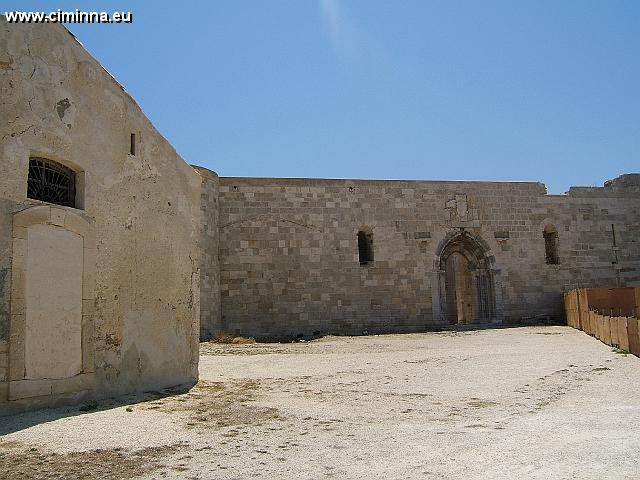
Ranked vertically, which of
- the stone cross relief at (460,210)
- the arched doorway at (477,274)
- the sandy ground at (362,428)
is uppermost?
the stone cross relief at (460,210)

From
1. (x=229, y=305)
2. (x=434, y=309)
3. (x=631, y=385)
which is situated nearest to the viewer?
(x=631, y=385)

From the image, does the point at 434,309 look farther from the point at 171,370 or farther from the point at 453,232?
the point at 171,370

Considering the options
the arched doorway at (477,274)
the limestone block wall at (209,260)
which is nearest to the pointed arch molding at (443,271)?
the arched doorway at (477,274)

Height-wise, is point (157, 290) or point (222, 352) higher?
point (157, 290)

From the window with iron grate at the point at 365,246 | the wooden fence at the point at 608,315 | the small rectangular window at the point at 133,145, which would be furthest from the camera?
the window with iron grate at the point at 365,246

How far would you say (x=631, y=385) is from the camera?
688 centimetres

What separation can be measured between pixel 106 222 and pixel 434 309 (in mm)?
14524

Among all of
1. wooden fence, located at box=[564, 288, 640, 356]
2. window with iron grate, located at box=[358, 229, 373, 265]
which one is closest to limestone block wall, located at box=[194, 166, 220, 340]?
window with iron grate, located at box=[358, 229, 373, 265]

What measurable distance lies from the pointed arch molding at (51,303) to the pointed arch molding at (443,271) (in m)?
14.8

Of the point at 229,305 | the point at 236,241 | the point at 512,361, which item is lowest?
the point at 512,361

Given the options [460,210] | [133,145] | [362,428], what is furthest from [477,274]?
[362,428]

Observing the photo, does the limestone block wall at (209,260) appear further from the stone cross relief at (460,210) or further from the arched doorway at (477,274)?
the stone cross relief at (460,210)

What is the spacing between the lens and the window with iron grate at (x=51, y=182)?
6.12 meters

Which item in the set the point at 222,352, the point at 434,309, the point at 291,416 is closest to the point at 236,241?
the point at 222,352
